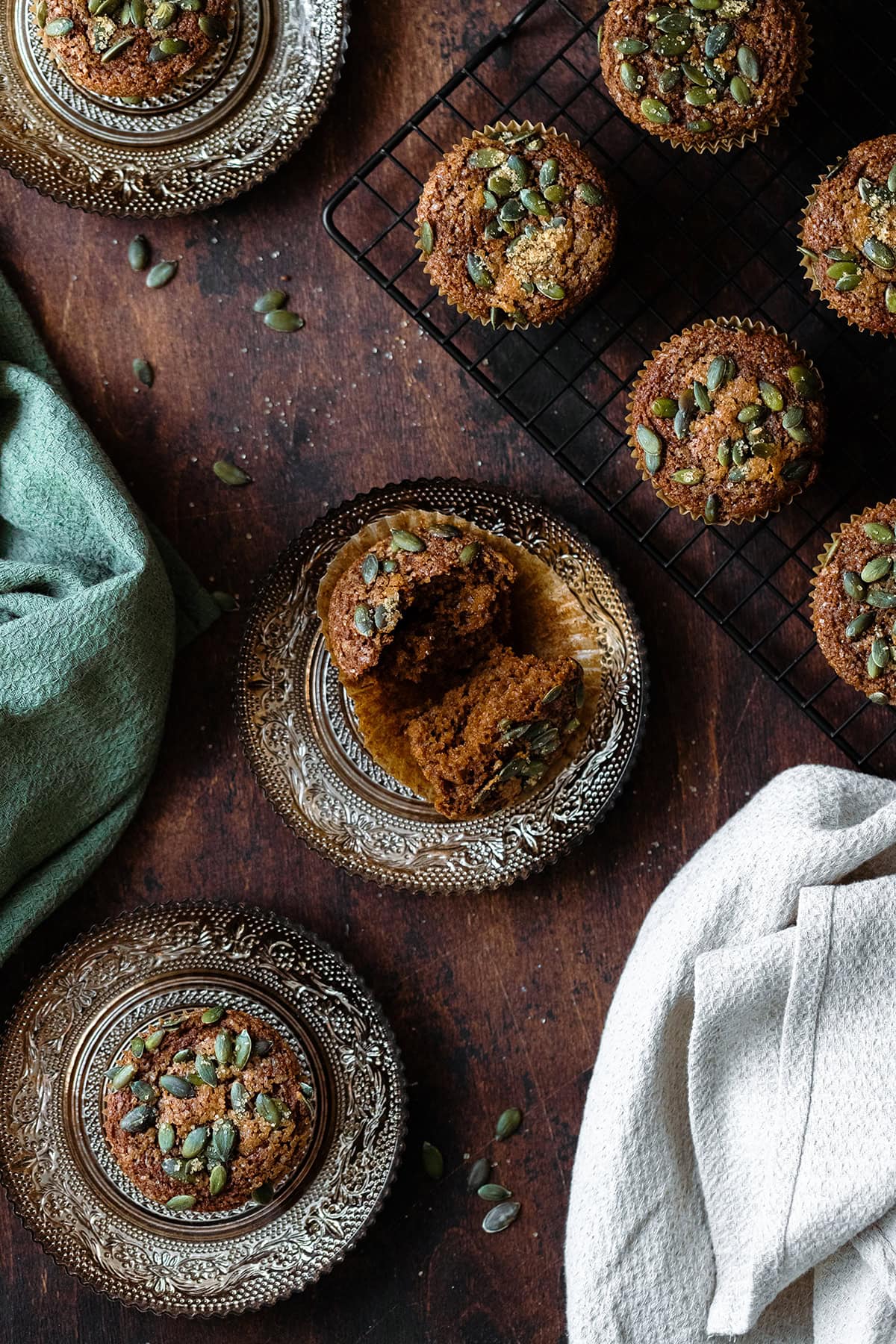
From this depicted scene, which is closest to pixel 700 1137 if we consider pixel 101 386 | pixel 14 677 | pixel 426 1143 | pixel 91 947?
pixel 426 1143

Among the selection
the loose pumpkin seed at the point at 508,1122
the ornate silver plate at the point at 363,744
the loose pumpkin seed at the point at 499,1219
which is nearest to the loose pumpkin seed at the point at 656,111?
the ornate silver plate at the point at 363,744

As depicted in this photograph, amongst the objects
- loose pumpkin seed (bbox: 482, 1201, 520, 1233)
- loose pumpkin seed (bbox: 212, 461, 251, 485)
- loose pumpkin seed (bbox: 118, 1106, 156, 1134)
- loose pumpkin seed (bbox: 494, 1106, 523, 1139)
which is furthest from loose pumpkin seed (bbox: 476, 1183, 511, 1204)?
loose pumpkin seed (bbox: 212, 461, 251, 485)

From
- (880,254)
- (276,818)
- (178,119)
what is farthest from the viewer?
(276,818)

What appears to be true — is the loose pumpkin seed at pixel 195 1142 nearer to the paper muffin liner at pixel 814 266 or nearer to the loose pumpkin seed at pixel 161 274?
the loose pumpkin seed at pixel 161 274

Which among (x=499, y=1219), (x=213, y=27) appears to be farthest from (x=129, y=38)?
(x=499, y=1219)

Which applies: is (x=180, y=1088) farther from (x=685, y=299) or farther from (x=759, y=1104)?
(x=685, y=299)

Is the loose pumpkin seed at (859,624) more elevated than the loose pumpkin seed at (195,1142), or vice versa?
the loose pumpkin seed at (859,624)

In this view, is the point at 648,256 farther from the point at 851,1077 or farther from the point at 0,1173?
the point at 0,1173
